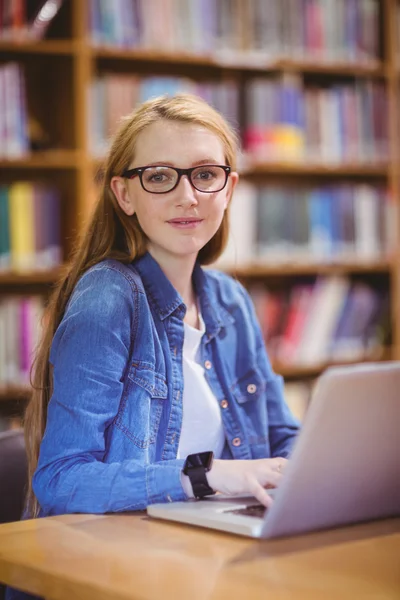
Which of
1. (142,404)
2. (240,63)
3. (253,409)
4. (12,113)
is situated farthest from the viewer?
(240,63)

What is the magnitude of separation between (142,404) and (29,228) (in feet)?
5.79

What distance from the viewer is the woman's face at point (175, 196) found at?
1546mm

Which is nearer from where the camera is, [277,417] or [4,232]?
[277,417]

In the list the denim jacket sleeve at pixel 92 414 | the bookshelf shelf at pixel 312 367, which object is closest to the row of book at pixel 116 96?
the bookshelf shelf at pixel 312 367

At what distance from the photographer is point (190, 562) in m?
0.94

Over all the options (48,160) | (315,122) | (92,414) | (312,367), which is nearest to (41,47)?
(48,160)

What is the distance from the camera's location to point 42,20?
3.10 metres

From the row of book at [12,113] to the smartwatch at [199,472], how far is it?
200cm

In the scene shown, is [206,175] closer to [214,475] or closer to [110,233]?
[110,233]

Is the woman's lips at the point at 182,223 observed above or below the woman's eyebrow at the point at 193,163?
below

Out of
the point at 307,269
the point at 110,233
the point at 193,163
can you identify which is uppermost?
the point at 193,163

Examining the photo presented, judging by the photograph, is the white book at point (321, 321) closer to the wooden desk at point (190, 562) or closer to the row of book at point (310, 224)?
the row of book at point (310, 224)

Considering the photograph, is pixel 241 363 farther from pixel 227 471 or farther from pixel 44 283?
pixel 44 283

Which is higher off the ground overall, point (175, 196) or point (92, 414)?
point (175, 196)
